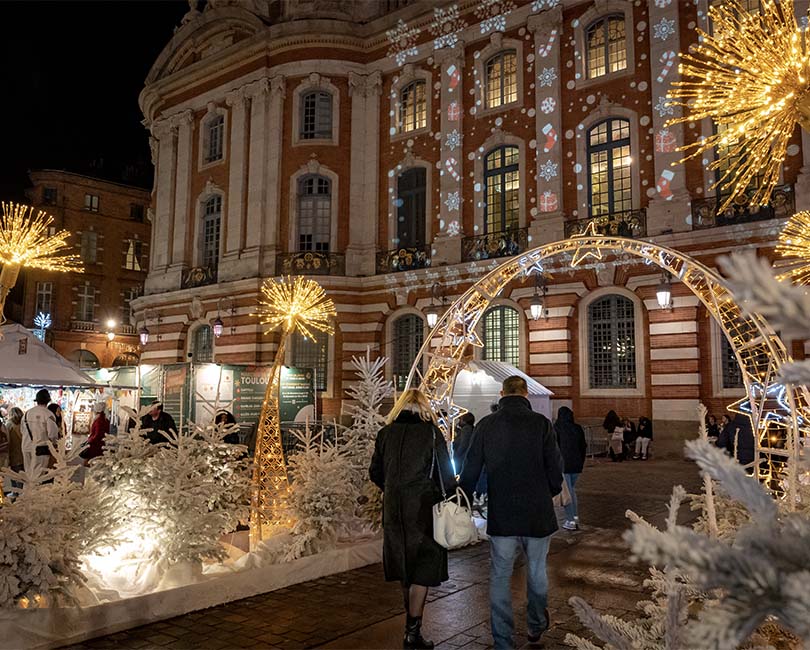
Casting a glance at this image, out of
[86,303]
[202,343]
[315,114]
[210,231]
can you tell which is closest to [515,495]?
[315,114]

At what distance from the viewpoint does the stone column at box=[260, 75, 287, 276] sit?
24938 millimetres

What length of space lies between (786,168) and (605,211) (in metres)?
4.83

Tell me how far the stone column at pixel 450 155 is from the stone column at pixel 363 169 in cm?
252

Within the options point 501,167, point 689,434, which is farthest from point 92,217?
point 689,434

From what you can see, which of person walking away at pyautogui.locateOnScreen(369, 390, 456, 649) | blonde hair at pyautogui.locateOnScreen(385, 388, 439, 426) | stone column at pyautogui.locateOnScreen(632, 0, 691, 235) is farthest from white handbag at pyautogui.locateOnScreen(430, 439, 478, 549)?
stone column at pyautogui.locateOnScreen(632, 0, 691, 235)

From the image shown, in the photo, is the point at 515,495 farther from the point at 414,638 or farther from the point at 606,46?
the point at 606,46

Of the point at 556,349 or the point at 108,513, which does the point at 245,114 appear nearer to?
the point at 556,349

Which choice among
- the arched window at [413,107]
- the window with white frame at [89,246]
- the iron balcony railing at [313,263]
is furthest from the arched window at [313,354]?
the window with white frame at [89,246]

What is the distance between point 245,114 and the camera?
26.5 metres

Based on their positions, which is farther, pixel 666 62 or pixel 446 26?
pixel 446 26

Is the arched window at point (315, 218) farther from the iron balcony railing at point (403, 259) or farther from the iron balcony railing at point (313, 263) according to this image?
the iron balcony railing at point (403, 259)

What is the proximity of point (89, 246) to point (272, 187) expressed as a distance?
98.0 ft

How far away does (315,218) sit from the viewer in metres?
25.5

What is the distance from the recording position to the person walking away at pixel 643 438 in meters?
18.2
